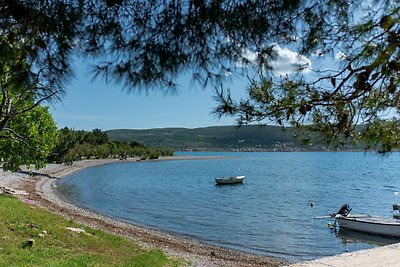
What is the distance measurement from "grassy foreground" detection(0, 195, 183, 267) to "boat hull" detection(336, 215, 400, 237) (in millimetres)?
12419

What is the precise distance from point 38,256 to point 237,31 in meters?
8.46

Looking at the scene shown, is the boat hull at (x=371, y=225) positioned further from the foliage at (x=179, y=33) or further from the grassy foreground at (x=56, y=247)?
the foliage at (x=179, y=33)

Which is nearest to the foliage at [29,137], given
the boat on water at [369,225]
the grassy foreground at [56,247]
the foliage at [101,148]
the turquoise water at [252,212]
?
the grassy foreground at [56,247]

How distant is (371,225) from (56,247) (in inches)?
639

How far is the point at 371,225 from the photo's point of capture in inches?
850

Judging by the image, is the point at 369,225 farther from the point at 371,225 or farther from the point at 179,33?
the point at 179,33

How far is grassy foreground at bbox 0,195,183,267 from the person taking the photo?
9852 millimetres

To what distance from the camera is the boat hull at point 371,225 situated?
68.7 ft

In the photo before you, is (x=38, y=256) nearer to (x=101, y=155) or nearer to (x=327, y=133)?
(x=327, y=133)

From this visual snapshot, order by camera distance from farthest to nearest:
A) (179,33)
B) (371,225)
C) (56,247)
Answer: (371,225)
(56,247)
(179,33)

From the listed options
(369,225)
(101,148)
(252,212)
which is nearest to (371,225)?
(369,225)

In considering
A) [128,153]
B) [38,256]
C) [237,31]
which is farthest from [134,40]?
[128,153]

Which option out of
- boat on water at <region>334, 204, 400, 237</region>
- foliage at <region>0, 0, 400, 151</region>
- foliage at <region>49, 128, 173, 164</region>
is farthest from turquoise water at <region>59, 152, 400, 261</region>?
foliage at <region>49, 128, 173, 164</region>

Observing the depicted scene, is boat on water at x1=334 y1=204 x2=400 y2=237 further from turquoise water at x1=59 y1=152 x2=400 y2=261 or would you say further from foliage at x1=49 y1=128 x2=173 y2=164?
foliage at x1=49 y1=128 x2=173 y2=164
